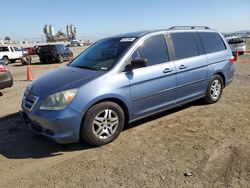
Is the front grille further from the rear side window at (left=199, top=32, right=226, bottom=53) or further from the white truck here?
the white truck

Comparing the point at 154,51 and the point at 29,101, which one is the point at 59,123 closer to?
the point at 29,101

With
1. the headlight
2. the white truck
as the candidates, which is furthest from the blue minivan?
the white truck

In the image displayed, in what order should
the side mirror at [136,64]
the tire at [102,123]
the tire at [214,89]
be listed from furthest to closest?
the tire at [214,89]
the side mirror at [136,64]
the tire at [102,123]

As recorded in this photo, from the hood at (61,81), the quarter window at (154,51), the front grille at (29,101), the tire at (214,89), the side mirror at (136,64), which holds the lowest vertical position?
the tire at (214,89)

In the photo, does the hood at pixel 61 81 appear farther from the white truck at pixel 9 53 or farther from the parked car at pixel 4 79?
the white truck at pixel 9 53

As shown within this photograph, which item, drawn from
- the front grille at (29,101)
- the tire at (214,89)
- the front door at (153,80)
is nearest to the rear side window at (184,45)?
the front door at (153,80)

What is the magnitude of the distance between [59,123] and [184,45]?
3.16 metres

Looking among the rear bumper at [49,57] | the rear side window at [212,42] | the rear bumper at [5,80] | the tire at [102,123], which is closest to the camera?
the tire at [102,123]

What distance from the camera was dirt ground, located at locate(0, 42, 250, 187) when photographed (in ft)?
11.3

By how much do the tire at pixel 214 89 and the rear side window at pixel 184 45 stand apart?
91 cm

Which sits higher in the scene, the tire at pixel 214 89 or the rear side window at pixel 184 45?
the rear side window at pixel 184 45

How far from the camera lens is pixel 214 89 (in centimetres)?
662

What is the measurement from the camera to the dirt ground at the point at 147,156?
3.44 metres

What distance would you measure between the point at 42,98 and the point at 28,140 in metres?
1.08
